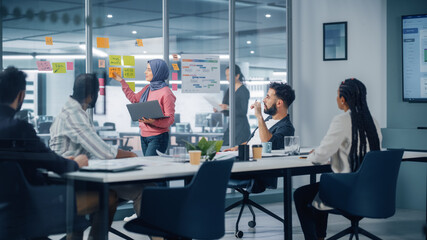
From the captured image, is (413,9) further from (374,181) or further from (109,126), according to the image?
(109,126)

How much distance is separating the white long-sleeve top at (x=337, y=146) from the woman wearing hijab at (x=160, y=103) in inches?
74.6

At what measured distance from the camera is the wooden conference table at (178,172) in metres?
2.57

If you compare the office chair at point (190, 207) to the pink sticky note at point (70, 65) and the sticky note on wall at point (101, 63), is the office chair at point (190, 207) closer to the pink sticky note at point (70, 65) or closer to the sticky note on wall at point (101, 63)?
the pink sticky note at point (70, 65)

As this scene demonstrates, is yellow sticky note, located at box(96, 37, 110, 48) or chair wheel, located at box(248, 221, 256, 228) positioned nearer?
chair wheel, located at box(248, 221, 256, 228)

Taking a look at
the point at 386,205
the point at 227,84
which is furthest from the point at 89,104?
the point at 227,84

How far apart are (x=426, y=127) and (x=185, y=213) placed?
12.3 feet

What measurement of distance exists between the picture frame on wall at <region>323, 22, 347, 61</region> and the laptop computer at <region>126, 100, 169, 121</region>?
8.44 feet

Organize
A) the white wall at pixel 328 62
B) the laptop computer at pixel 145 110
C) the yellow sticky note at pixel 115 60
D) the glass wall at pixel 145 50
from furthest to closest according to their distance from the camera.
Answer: the white wall at pixel 328 62
the yellow sticky note at pixel 115 60
the laptop computer at pixel 145 110
the glass wall at pixel 145 50

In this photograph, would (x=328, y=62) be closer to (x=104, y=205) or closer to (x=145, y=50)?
(x=145, y=50)

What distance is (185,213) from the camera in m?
2.69

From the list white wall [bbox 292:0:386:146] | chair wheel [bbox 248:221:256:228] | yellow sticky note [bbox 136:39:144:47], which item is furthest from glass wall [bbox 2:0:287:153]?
chair wheel [bbox 248:221:256:228]

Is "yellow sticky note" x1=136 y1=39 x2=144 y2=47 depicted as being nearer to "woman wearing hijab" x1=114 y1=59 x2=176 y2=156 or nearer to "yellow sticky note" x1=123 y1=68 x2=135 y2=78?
"yellow sticky note" x1=123 y1=68 x2=135 y2=78

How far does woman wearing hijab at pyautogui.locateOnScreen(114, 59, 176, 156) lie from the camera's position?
492 cm

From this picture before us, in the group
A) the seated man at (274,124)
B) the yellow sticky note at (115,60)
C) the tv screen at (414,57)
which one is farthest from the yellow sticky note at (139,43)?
the tv screen at (414,57)
